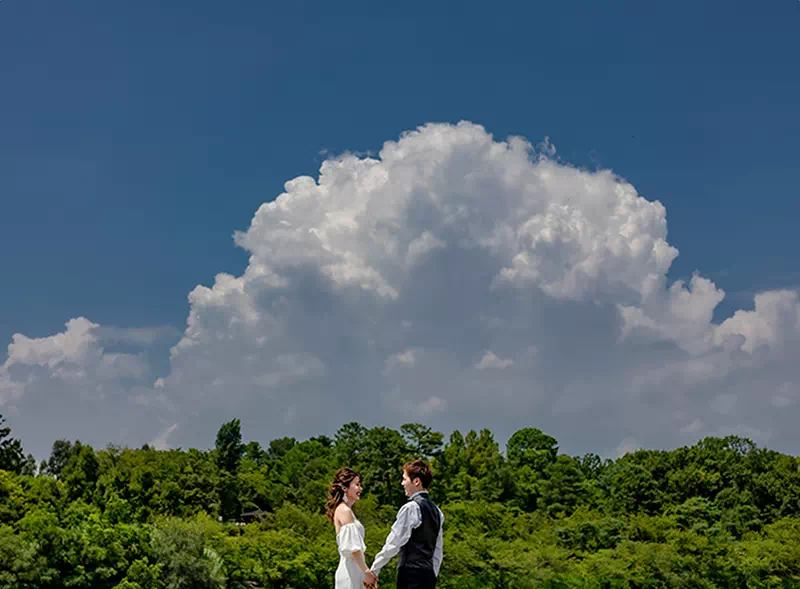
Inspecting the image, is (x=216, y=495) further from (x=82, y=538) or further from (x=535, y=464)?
(x=535, y=464)

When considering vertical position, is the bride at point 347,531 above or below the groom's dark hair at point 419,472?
below

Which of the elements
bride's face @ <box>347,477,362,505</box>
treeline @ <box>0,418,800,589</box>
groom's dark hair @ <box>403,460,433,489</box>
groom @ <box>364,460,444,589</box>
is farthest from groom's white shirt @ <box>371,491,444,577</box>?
treeline @ <box>0,418,800,589</box>

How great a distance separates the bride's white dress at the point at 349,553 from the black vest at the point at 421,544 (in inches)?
14.9

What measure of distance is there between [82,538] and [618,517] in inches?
772

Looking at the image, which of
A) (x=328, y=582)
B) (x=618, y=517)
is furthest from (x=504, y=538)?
(x=328, y=582)

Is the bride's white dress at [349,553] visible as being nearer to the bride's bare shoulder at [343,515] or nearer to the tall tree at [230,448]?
the bride's bare shoulder at [343,515]

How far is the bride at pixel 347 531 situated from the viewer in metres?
5.26

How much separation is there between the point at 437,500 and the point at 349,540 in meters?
34.1

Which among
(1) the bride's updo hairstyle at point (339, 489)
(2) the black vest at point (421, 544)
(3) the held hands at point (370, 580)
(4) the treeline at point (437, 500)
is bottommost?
(3) the held hands at point (370, 580)

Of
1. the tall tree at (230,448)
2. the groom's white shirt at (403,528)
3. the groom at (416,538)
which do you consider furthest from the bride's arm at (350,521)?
the tall tree at (230,448)

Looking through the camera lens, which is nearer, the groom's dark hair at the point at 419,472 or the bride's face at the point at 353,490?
the groom's dark hair at the point at 419,472

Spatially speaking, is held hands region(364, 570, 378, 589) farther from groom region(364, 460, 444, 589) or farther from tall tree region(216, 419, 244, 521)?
tall tree region(216, 419, 244, 521)

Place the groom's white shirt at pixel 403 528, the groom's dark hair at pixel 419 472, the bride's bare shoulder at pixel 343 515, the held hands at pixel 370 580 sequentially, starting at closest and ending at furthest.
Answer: the groom's white shirt at pixel 403 528 → the groom's dark hair at pixel 419 472 → the held hands at pixel 370 580 → the bride's bare shoulder at pixel 343 515

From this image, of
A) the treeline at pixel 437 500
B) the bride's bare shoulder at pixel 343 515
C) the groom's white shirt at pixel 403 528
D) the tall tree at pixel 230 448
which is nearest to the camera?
the groom's white shirt at pixel 403 528
